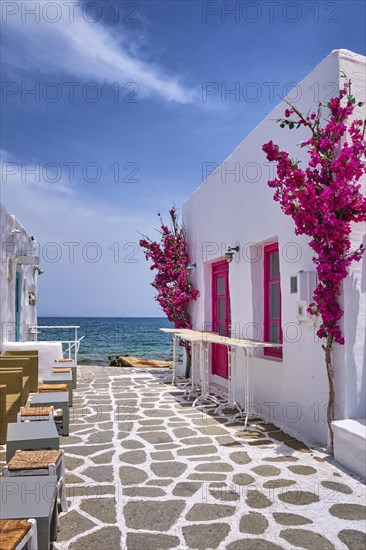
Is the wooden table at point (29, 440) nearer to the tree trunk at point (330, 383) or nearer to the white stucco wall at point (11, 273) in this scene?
the tree trunk at point (330, 383)

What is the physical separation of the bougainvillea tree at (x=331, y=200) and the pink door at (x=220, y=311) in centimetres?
371

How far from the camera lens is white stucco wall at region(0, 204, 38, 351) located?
26.8 feet

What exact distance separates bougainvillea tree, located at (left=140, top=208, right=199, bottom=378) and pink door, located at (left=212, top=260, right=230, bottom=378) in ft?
2.29

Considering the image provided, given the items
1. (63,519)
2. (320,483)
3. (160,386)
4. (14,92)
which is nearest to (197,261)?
(160,386)

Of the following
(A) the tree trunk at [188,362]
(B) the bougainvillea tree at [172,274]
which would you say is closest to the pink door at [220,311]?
(B) the bougainvillea tree at [172,274]

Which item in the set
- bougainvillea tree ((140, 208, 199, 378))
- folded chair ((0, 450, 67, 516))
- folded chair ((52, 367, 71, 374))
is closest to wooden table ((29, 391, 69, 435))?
folded chair ((52, 367, 71, 374))

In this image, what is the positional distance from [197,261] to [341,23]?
537 centimetres

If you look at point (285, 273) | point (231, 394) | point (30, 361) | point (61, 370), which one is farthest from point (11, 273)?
point (285, 273)

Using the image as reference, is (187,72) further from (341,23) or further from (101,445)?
(101,445)

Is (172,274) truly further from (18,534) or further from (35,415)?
(18,534)

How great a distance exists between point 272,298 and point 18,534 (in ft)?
16.6

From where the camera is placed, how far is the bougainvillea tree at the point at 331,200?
4.37m

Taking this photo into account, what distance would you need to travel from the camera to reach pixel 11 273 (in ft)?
29.0

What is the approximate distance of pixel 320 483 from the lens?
3879 mm
